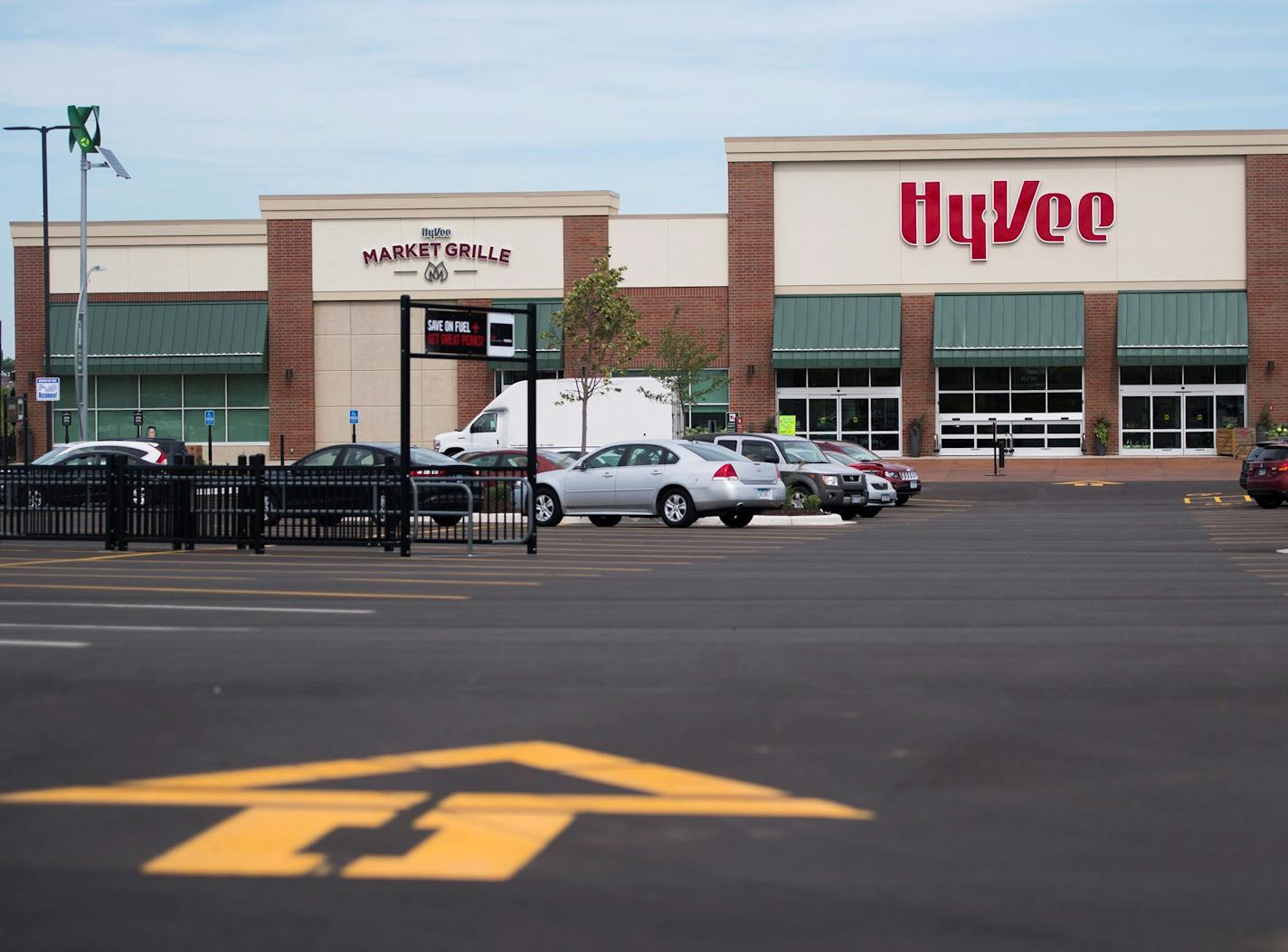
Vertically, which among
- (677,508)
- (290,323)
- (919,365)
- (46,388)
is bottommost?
(677,508)

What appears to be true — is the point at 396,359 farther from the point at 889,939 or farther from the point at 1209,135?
the point at 889,939

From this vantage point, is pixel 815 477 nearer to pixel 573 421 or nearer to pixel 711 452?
pixel 711 452

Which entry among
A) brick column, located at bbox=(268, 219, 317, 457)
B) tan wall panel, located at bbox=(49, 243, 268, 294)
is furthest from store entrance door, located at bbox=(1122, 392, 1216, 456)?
tan wall panel, located at bbox=(49, 243, 268, 294)

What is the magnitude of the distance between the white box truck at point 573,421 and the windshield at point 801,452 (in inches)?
555

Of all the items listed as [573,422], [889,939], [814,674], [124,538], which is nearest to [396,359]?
[573,422]

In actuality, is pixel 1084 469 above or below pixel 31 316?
below

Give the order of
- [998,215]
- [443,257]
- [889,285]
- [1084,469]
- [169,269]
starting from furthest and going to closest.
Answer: [169,269] → [443,257] → [889,285] → [998,215] → [1084,469]

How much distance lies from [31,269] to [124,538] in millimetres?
42562

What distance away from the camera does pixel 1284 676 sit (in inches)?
381

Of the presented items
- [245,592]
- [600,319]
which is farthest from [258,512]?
[600,319]

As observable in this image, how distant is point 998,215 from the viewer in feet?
178

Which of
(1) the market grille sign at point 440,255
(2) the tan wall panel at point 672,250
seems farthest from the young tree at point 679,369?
(1) the market grille sign at point 440,255

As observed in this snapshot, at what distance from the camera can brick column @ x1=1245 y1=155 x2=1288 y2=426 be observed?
5325cm

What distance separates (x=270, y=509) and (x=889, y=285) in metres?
36.8
